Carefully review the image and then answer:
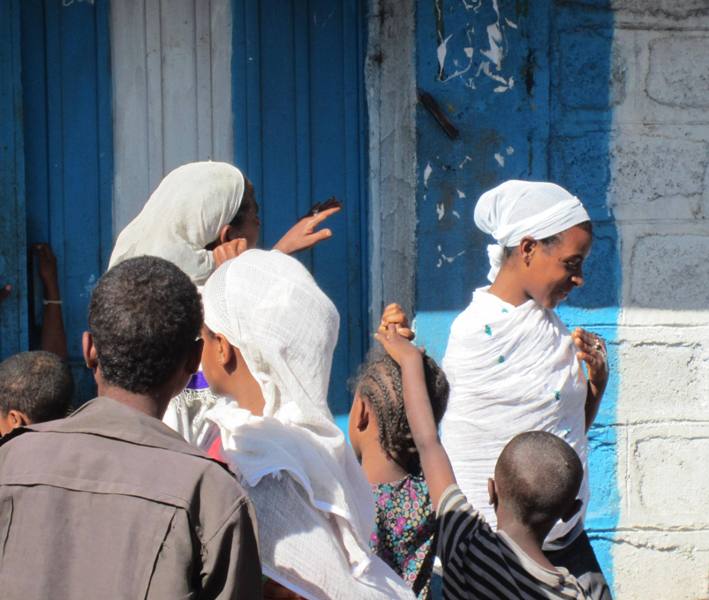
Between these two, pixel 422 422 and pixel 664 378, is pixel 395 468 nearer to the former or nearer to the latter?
pixel 422 422

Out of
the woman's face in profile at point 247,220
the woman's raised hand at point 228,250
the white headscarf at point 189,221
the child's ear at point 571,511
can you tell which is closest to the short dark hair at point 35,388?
the white headscarf at point 189,221

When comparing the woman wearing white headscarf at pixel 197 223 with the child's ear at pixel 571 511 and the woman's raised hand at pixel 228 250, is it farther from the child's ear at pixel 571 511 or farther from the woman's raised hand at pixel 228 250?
the child's ear at pixel 571 511

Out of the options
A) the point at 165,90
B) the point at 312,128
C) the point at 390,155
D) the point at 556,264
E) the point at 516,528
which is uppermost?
the point at 165,90

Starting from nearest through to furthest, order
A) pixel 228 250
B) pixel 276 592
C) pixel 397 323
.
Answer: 1. pixel 276 592
2. pixel 397 323
3. pixel 228 250

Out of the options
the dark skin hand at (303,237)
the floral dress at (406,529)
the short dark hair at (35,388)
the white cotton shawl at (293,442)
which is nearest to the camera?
the white cotton shawl at (293,442)

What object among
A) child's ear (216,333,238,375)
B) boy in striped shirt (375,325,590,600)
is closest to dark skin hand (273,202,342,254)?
boy in striped shirt (375,325,590,600)

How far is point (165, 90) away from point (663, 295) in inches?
80.7

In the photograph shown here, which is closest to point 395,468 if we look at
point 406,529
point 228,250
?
point 406,529

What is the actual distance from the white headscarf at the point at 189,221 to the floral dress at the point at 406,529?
908mm

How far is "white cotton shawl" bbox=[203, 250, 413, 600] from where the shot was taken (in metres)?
1.87

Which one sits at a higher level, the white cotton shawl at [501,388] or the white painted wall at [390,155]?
the white painted wall at [390,155]

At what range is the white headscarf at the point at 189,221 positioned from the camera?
3.06 metres

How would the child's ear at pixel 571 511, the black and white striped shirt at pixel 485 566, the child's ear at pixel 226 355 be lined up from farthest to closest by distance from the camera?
the child's ear at pixel 571 511, the black and white striped shirt at pixel 485 566, the child's ear at pixel 226 355

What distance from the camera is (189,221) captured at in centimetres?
310
